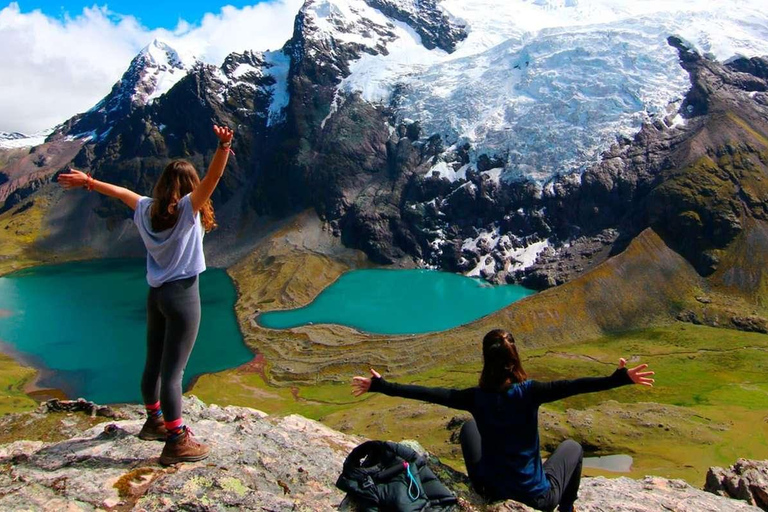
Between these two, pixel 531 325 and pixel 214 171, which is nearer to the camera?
pixel 214 171

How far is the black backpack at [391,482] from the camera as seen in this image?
8.64 m

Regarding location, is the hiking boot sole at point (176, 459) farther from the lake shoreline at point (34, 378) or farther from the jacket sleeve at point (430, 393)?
the lake shoreline at point (34, 378)

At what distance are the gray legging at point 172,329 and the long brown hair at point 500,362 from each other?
4892mm

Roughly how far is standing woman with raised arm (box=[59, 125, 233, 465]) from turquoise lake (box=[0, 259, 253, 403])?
7930 cm

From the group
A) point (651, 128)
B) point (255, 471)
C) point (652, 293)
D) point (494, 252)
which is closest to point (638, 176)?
point (651, 128)

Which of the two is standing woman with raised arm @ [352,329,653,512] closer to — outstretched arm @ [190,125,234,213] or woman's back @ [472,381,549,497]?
woman's back @ [472,381,549,497]

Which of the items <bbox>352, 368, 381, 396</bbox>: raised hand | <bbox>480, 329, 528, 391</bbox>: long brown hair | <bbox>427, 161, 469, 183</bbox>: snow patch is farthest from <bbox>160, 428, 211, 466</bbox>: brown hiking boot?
<bbox>427, 161, 469, 183</bbox>: snow patch

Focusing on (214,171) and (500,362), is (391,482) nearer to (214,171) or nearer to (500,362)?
(500,362)

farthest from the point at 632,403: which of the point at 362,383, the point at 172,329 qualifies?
the point at 172,329

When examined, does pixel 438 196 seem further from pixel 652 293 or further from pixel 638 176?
pixel 652 293

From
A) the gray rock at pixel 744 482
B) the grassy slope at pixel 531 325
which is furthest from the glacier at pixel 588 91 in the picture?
the gray rock at pixel 744 482

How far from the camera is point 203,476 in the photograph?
356 inches

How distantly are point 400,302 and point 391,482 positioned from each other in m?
131

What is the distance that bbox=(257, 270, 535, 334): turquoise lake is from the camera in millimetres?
121938
